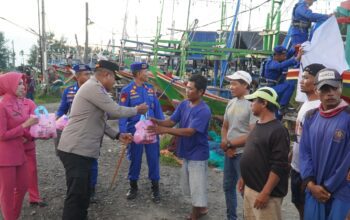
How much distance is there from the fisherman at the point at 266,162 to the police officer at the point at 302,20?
13.9ft

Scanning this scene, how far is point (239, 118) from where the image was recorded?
151 inches

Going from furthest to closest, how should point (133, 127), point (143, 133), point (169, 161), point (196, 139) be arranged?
1. point (169, 161)
2. point (133, 127)
3. point (143, 133)
4. point (196, 139)

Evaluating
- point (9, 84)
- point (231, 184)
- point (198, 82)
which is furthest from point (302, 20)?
point (9, 84)

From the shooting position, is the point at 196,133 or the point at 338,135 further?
the point at 196,133

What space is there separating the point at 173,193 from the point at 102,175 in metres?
1.53

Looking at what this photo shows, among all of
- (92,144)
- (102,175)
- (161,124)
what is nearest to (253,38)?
(102,175)

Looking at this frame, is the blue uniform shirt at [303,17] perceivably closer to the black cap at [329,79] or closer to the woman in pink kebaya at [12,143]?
the black cap at [329,79]

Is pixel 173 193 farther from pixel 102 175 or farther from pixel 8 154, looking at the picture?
pixel 8 154

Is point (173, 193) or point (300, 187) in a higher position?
point (300, 187)

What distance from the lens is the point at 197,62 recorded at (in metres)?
13.9

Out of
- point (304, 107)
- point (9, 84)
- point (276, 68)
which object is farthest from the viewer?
point (276, 68)

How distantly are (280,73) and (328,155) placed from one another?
415 cm

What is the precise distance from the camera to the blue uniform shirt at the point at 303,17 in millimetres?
6440

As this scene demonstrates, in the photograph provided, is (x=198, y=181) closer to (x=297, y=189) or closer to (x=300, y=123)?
(x=297, y=189)
